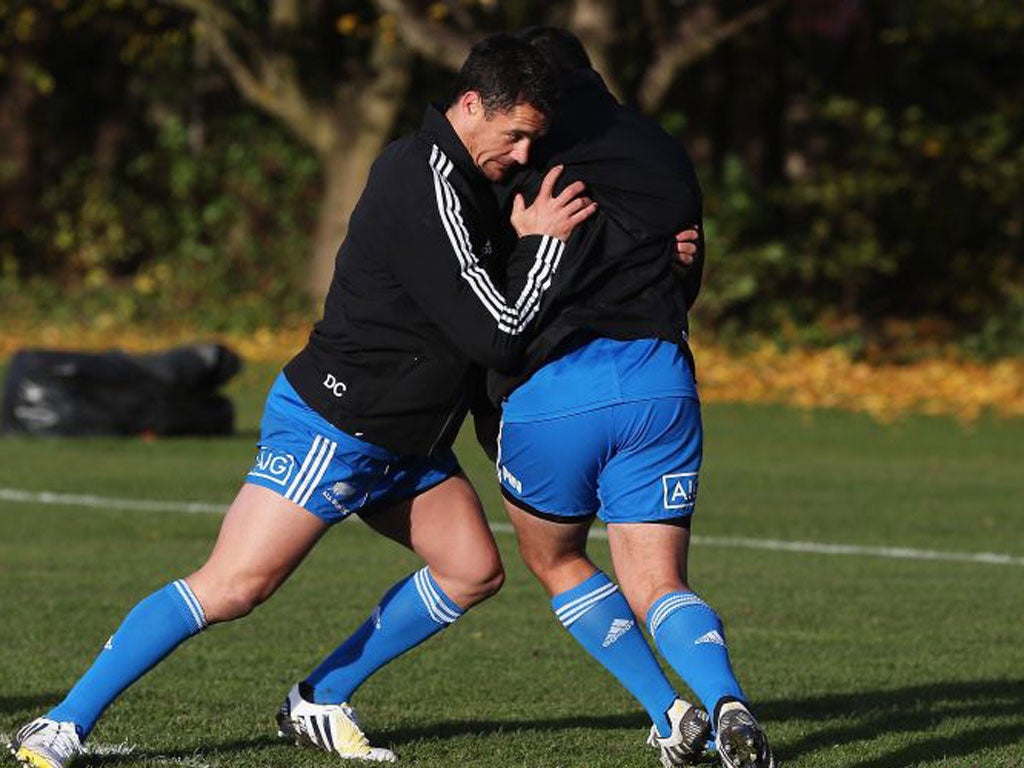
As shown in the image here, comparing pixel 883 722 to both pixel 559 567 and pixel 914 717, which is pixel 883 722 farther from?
pixel 559 567

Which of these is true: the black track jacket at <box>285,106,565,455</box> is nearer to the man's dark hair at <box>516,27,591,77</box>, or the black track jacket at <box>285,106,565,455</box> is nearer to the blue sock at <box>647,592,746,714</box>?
the man's dark hair at <box>516,27,591,77</box>

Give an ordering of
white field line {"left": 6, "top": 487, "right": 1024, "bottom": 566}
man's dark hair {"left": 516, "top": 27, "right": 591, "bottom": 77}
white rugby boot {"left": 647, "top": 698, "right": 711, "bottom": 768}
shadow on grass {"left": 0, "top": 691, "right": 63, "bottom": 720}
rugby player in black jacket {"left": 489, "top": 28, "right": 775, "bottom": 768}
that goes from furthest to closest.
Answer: white field line {"left": 6, "top": 487, "right": 1024, "bottom": 566} < shadow on grass {"left": 0, "top": 691, "right": 63, "bottom": 720} < man's dark hair {"left": 516, "top": 27, "right": 591, "bottom": 77} < white rugby boot {"left": 647, "top": 698, "right": 711, "bottom": 768} < rugby player in black jacket {"left": 489, "top": 28, "right": 775, "bottom": 768}

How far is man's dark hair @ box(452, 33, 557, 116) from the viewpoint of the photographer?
5.66 metres

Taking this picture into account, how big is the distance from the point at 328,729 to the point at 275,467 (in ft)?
2.88

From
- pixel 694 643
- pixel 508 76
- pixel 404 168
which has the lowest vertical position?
pixel 694 643

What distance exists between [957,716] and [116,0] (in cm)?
1947

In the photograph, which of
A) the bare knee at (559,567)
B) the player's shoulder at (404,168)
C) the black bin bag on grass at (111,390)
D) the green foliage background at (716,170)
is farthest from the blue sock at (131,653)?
the green foliage background at (716,170)

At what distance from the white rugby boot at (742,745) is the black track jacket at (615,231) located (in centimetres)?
104

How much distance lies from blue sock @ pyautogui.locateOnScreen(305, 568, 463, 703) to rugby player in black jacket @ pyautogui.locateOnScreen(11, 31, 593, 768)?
12mm

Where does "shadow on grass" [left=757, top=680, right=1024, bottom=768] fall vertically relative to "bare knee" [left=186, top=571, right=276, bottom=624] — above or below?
below

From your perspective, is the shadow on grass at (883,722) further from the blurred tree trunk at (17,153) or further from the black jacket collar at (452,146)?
the blurred tree trunk at (17,153)

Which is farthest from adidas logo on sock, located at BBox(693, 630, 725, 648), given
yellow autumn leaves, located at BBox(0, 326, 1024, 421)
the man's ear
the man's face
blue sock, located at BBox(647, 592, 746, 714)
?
yellow autumn leaves, located at BBox(0, 326, 1024, 421)

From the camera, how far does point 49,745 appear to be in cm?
589

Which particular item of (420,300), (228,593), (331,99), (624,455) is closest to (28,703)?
(228,593)
